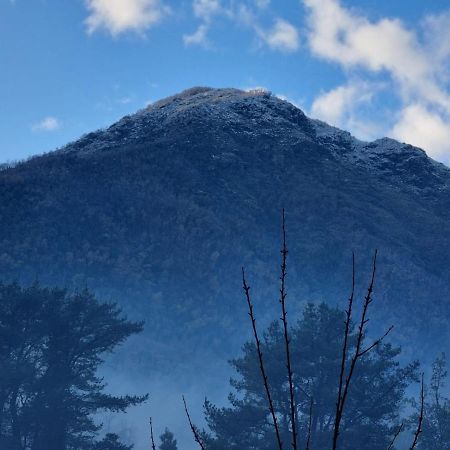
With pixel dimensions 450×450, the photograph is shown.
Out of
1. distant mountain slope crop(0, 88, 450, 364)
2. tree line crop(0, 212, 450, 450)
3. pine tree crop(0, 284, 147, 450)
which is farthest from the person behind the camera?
distant mountain slope crop(0, 88, 450, 364)

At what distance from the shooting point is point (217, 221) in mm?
64125

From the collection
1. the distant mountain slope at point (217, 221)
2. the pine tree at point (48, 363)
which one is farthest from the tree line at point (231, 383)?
the distant mountain slope at point (217, 221)

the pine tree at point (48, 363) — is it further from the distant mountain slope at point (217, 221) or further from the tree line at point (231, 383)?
the distant mountain slope at point (217, 221)

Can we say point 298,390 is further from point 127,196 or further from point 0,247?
point 127,196

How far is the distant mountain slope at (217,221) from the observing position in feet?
176

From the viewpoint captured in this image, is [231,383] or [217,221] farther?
[217,221]

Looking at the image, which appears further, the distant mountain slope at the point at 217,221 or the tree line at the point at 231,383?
the distant mountain slope at the point at 217,221

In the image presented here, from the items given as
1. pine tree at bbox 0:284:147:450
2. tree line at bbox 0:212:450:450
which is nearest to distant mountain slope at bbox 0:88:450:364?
pine tree at bbox 0:284:147:450

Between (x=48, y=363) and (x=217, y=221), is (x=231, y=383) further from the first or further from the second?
(x=217, y=221)

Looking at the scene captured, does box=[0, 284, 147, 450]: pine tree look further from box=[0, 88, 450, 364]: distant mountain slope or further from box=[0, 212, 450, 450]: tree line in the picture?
box=[0, 88, 450, 364]: distant mountain slope

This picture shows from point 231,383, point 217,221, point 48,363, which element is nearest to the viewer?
point 231,383

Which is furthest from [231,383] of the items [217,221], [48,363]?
[217,221]

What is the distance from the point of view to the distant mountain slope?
5375 centimetres

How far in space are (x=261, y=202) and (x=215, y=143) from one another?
47.8ft
